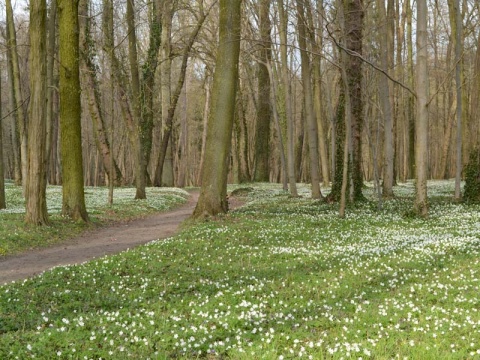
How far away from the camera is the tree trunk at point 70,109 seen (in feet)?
54.2

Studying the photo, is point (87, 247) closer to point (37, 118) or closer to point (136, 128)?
point (37, 118)

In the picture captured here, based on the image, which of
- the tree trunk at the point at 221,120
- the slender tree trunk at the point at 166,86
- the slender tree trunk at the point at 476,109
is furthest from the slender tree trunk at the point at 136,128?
the slender tree trunk at the point at 476,109

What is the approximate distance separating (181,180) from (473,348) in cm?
5448

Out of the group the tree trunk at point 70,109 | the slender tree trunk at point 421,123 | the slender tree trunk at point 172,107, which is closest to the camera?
the slender tree trunk at point 421,123

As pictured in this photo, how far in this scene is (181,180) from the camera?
58.7 metres

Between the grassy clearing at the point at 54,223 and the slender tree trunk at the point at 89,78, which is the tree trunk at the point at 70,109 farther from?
the slender tree trunk at the point at 89,78

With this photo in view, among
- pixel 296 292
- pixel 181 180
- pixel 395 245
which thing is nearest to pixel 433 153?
pixel 181 180

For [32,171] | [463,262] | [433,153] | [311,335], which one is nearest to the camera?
[311,335]

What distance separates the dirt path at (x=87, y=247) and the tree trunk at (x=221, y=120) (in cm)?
205

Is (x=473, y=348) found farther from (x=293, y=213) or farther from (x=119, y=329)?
(x=293, y=213)

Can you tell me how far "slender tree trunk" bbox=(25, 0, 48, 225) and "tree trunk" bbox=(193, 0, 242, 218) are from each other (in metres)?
5.41

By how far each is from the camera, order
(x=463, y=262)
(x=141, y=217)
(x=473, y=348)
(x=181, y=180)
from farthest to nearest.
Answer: (x=181, y=180)
(x=141, y=217)
(x=463, y=262)
(x=473, y=348)

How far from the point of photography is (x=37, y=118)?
15266 millimetres

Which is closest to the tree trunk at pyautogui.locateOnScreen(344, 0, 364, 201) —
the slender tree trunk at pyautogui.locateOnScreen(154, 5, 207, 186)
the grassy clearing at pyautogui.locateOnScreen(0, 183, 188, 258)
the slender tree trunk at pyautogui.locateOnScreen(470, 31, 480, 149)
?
the slender tree trunk at pyautogui.locateOnScreen(470, 31, 480, 149)
